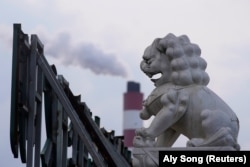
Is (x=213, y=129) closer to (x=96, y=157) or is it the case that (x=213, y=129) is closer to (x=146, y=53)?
(x=146, y=53)

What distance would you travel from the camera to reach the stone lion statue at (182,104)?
12.0 m

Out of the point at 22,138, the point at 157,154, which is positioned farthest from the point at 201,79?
the point at 22,138

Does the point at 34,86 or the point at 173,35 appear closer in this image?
the point at 173,35

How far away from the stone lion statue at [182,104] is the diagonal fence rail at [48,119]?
13.5ft

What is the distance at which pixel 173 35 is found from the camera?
493 inches

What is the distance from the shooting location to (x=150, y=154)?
469 inches

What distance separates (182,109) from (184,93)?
0.20 metres

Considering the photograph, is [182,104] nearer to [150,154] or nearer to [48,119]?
[150,154]

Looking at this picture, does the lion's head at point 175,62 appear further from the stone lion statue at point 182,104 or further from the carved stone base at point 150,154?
the carved stone base at point 150,154
